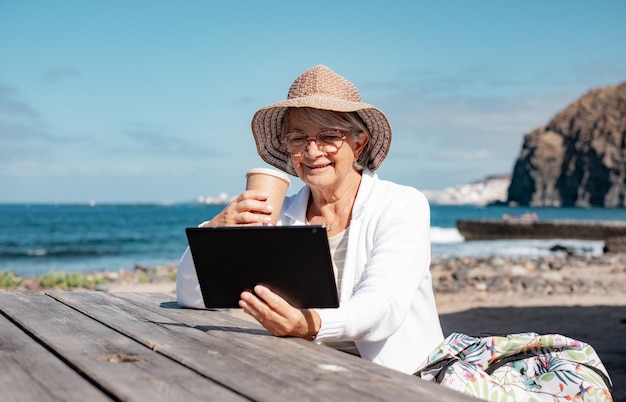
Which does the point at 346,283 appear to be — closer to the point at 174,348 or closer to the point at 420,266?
the point at 420,266

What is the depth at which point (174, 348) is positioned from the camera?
2000mm

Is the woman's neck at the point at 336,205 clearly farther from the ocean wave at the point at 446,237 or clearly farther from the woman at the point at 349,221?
the ocean wave at the point at 446,237

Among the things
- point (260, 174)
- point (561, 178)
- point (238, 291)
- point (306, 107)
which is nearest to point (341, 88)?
point (306, 107)

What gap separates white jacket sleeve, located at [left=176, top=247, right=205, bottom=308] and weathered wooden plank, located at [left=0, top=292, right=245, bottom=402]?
1.08 ft

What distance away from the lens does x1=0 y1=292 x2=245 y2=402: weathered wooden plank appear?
1.50m

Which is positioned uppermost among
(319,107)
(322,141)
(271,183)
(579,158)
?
(579,158)

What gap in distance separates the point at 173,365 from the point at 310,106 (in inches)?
48.2

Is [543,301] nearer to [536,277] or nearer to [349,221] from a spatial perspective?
[536,277]

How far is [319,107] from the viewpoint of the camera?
2684 millimetres

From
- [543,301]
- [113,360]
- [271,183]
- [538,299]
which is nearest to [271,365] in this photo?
[113,360]

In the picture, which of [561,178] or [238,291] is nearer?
[238,291]

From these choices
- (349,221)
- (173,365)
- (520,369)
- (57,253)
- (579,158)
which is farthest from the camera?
(579,158)

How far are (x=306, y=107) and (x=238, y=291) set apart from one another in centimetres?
89

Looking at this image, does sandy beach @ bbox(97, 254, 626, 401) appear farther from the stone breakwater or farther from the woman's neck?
the woman's neck
